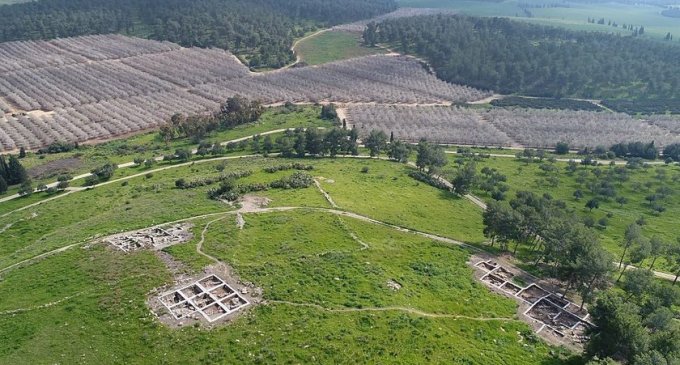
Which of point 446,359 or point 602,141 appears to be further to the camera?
point 602,141

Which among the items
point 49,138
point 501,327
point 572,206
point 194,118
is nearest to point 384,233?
point 501,327

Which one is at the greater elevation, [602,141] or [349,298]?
[349,298]

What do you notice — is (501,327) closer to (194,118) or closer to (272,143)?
(272,143)

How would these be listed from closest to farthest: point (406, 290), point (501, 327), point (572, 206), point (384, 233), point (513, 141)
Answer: point (501, 327)
point (406, 290)
point (384, 233)
point (572, 206)
point (513, 141)

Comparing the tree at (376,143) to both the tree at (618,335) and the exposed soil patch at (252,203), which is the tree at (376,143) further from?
the tree at (618,335)

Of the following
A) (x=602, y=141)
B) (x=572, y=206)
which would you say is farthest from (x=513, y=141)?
(x=572, y=206)

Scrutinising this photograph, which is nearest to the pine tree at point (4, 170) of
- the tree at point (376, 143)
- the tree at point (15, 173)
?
the tree at point (15, 173)

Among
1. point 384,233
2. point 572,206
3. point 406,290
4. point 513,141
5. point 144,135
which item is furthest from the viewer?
point 513,141

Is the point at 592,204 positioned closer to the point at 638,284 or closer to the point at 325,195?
the point at 638,284

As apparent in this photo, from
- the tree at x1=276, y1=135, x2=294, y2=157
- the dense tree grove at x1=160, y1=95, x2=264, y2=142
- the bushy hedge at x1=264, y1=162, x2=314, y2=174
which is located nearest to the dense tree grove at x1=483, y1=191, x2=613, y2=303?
the bushy hedge at x1=264, y1=162, x2=314, y2=174
